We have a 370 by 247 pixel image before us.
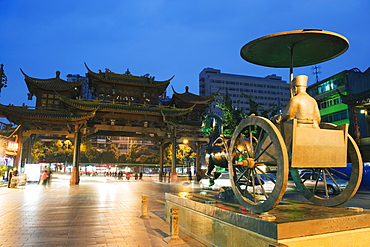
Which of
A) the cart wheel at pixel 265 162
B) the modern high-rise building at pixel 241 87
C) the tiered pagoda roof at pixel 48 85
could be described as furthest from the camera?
the modern high-rise building at pixel 241 87

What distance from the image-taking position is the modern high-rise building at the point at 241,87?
75125 mm

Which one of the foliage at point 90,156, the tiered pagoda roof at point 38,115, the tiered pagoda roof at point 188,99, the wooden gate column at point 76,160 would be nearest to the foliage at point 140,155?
the foliage at point 90,156

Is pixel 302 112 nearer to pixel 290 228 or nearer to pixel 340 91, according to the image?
pixel 290 228

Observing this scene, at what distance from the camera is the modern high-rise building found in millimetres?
75125

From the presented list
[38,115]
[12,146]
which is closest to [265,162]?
[12,146]

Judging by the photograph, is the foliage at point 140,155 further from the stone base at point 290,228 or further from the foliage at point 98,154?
the stone base at point 290,228

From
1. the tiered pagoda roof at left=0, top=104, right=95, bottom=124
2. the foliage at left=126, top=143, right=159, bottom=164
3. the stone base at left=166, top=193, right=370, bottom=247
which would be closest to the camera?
the stone base at left=166, top=193, right=370, bottom=247

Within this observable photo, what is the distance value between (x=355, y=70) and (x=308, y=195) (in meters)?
31.5

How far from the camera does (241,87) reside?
77750 mm

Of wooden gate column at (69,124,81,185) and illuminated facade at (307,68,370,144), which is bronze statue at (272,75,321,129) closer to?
wooden gate column at (69,124,81,185)

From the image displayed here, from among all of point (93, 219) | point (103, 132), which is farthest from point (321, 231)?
point (103, 132)

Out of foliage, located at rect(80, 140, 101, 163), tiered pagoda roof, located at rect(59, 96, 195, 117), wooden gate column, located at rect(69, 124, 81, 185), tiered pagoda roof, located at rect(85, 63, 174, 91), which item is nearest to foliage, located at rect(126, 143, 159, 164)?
foliage, located at rect(80, 140, 101, 163)

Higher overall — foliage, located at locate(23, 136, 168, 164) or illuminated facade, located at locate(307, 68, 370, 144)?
illuminated facade, located at locate(307, 68, 370, 144)

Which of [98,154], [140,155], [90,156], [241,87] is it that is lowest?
[90,156]
